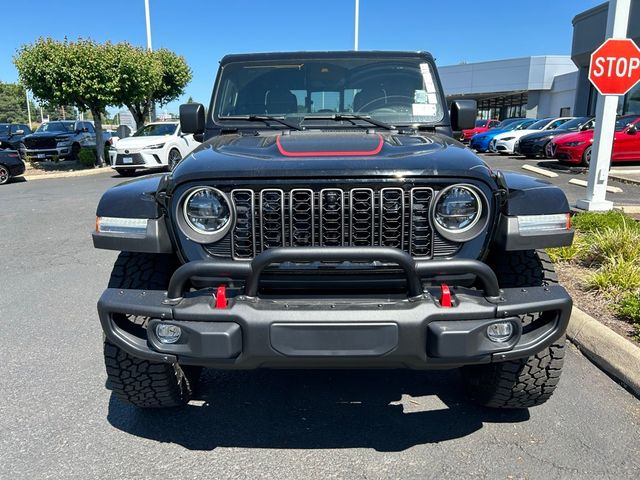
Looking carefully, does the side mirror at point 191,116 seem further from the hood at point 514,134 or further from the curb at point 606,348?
the hood at point 514,134

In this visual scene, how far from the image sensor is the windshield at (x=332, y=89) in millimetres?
3482

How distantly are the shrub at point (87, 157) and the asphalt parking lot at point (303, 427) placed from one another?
16444 millimetres

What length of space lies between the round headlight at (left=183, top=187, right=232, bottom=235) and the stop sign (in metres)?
6.52

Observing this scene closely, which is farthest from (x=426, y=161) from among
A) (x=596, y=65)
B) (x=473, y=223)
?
(x=596, y=65)

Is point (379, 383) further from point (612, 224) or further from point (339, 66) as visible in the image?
point (612, 224)

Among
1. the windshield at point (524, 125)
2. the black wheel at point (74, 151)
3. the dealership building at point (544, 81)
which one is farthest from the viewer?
the dealership building at point (544, 81)

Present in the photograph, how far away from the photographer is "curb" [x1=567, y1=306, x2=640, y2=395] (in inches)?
120

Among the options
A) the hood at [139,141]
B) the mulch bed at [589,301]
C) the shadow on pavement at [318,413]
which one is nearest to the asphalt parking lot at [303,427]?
the shadow on pavement at [318,413]

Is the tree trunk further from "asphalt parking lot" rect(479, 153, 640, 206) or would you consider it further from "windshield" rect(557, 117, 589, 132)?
"windshield" rect(557, 117, 589, 132)

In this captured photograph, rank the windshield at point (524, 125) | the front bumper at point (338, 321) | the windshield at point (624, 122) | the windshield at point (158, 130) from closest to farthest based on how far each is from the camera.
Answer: the front bumper at point (338, 321) < the windshield at point (624, 122) < the windshield at point (158, 130) < the windshield at point (524, 125)

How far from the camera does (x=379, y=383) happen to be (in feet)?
10.3

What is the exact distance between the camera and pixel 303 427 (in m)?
2.69

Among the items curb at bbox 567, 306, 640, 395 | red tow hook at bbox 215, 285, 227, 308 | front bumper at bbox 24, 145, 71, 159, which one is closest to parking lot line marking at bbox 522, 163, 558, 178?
curb at bbox 567, 306, 640, 395

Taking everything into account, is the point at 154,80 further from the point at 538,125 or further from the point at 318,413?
the point at 318,413
